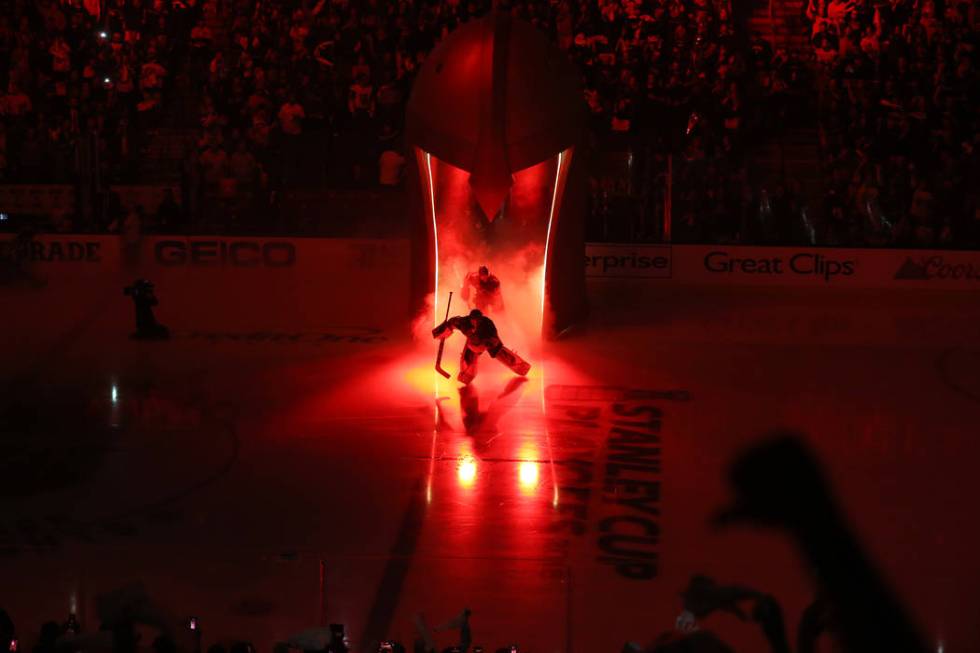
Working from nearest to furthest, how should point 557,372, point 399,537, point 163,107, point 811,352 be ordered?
point 399,537 < point 557,372 < point 811,352 < point 163,107

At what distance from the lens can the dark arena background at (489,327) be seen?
29.1ft

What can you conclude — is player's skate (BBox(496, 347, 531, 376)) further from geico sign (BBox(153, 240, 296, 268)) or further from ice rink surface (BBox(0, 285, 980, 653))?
geico sign (BBox(153, 240, 296, 268))

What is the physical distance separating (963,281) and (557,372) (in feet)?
28.1

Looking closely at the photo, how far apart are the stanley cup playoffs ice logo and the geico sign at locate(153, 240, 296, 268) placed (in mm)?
10122

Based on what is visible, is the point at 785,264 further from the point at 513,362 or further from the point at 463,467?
the point at 463,467

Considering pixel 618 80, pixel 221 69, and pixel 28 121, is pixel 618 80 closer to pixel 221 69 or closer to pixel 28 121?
pixel 221 69

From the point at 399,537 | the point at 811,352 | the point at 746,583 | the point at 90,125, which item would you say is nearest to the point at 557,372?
the point at 811,352

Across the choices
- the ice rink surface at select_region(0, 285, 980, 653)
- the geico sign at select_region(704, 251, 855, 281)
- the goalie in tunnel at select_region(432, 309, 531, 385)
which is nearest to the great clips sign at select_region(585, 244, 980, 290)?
the geico sign at select_region(704, 251, 855, 281)

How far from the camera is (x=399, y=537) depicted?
1046cm

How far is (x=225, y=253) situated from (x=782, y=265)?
30.7 feet

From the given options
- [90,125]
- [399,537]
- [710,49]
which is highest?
[710,49]

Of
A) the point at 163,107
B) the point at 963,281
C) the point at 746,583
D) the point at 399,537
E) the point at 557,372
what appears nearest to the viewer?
the point at 746,583

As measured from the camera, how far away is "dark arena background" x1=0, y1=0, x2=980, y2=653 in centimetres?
888

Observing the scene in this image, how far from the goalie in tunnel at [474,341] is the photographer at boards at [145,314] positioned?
4.58 m
